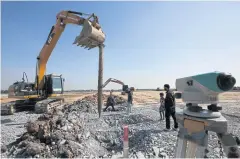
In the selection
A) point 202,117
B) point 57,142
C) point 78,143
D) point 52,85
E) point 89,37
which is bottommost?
point 78,143

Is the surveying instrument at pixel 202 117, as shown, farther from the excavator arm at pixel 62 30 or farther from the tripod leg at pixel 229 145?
the excavator arm at pixel 62 30

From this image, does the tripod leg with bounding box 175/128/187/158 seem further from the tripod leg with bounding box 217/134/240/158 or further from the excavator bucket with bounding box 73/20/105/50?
the excavator bucket with bounding box 73/20/105/50

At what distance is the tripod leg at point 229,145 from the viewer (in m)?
1.91

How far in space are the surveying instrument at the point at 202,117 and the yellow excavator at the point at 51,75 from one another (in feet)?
27.8

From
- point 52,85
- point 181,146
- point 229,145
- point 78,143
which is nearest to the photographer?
point 229,145

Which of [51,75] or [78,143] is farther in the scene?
[51,75]

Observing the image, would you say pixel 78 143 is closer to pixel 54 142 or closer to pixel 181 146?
pixel 54 142

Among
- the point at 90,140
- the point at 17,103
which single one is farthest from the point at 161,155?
the point at 17,103

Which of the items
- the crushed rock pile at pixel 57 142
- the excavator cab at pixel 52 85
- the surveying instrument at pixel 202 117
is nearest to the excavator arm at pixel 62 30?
the excavator cab at pixel 52 85

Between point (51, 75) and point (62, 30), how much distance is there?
10.6ft

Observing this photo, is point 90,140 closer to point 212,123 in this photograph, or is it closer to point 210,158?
point 210,158

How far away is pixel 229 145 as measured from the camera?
6.36 feet

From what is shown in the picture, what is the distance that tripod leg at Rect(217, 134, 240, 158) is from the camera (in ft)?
6.25

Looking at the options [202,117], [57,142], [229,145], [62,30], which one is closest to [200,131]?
[202,117]
